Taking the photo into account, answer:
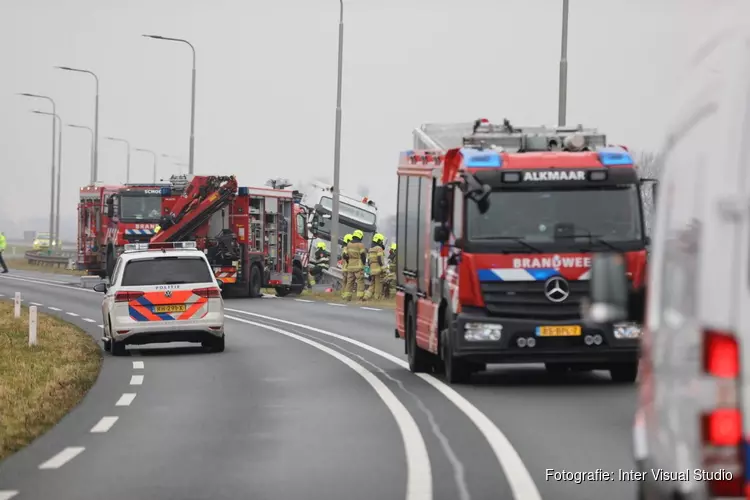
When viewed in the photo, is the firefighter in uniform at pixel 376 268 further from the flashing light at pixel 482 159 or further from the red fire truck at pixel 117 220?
the flashing light at pixel 482 159

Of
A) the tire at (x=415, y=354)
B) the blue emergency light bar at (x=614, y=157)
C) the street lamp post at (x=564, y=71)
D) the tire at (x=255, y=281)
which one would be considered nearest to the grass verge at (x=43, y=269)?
the tire at (x=255, y=281)

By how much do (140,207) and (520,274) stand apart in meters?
30.7

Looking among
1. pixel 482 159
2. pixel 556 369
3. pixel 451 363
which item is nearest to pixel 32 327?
pixel 556 369

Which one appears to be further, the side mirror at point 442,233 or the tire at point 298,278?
the tire at point 298,278

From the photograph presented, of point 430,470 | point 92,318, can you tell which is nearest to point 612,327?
point 430,470

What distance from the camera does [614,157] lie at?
17.1 m

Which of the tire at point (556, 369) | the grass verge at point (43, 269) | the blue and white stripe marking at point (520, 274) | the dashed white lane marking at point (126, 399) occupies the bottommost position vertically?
the grass verge at point (43, 269)

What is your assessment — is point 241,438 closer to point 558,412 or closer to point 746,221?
point 558,412

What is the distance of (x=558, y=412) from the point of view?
14.3 meters

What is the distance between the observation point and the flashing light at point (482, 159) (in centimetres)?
1698

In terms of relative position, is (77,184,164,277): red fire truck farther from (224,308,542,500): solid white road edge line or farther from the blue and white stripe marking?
the blue and white stripe marking

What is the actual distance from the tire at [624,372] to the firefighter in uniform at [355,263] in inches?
961

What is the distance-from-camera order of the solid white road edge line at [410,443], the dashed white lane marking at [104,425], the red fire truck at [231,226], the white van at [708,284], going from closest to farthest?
the white van at [708,284] → the solid white road edge line at [410,443] → the dashed white lane marking at [104,425] → the red fire truck at [231,226]

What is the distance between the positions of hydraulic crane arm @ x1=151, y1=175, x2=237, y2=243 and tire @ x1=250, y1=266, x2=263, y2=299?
7.70ft
